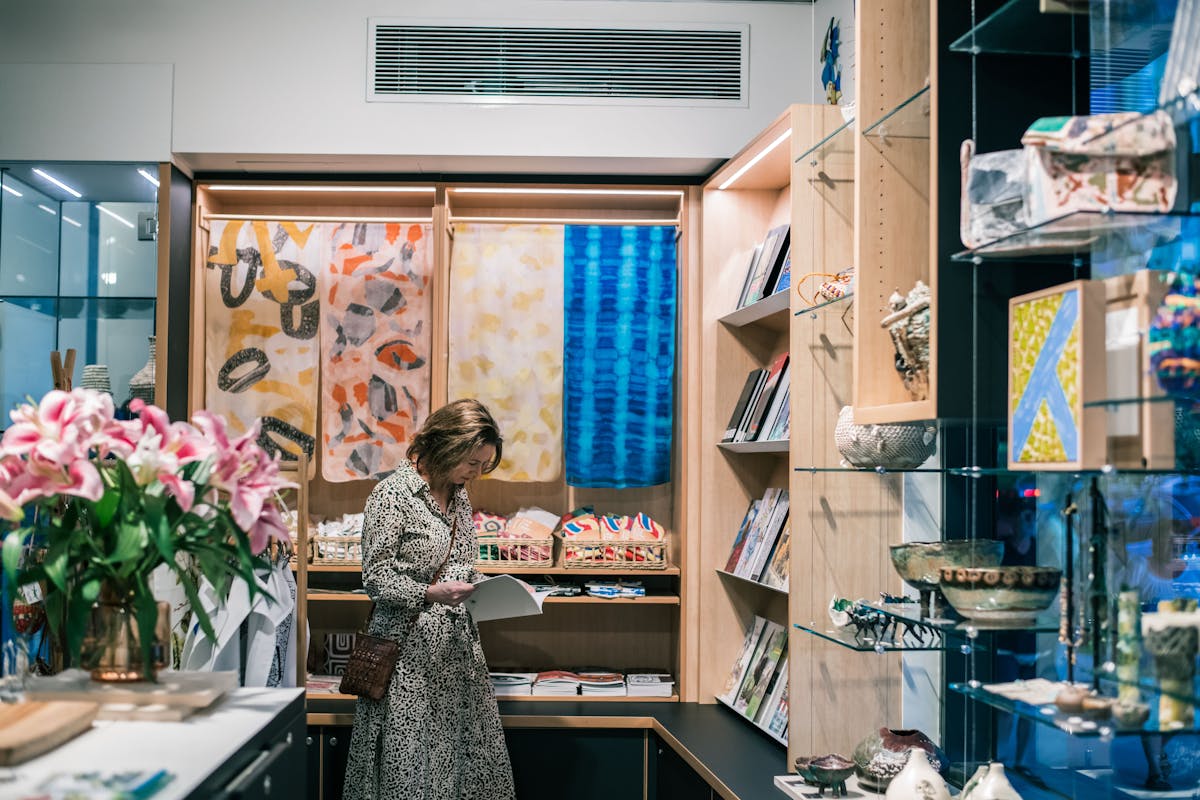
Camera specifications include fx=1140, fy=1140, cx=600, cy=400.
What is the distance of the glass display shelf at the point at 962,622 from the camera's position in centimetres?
190

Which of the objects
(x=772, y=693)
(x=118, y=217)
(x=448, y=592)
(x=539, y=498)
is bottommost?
(x=772, y=693)

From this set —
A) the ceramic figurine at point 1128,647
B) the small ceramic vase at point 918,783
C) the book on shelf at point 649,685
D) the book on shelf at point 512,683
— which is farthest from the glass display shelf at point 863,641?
the book on shelf at point 512,683

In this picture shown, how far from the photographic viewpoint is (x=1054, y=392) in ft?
5.54

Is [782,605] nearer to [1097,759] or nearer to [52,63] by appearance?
[1097,759]

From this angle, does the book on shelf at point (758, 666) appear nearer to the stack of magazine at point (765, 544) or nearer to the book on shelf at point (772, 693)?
the book on shelf at point (772, 693)

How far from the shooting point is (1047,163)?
1.62 metres

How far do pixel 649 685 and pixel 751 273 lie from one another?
1.58 meters

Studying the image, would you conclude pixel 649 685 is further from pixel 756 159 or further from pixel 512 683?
pixel 756 159

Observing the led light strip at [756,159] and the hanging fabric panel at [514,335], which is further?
the hanging fabric panel at [514,335]

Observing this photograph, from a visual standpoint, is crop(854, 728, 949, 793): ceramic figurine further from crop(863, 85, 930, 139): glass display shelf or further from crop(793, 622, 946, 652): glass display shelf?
crop(863, 85, 930, 139): glass display shelf

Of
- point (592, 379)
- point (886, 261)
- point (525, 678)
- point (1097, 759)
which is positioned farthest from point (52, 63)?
point (1097, 759)

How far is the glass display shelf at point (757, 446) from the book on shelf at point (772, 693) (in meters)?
0.64

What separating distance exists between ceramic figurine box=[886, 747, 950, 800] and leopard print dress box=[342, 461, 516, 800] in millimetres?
1550

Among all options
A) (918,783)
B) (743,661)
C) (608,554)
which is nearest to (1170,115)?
(918,783)
